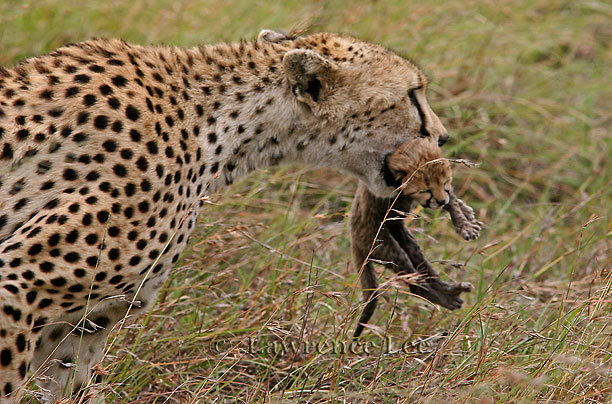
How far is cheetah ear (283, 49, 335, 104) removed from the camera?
3379mm

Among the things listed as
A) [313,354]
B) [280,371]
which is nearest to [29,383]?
[280,371]

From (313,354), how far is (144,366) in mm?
730

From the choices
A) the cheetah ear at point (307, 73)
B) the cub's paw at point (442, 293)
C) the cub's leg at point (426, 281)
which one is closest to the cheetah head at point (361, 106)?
the cheetah ear at point (307, 73)

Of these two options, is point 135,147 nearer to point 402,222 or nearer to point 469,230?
point 402,222

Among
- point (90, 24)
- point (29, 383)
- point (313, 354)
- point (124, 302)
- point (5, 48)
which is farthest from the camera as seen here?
point (90, 24)

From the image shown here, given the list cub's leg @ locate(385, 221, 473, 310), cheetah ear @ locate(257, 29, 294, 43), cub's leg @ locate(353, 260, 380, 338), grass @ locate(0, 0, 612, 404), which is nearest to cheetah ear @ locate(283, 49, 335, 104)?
cheetah ear @ locate(257, 29, 294, 43)

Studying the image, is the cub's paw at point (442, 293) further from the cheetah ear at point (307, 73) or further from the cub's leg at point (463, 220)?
the cheetah ear at point (307, 73)

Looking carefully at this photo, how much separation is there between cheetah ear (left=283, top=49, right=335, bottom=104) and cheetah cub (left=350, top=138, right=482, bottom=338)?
0.38 meters

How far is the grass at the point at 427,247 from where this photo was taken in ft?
10.7

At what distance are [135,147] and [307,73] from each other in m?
0.71

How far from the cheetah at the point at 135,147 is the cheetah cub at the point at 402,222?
10cm

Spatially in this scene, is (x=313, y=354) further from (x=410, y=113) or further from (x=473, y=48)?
(x=473, y=48)

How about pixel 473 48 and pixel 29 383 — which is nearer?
pixel 29 383

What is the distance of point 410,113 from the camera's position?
3646 millimetres
